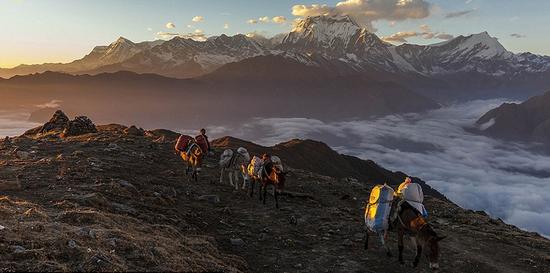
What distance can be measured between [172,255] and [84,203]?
20.0ft

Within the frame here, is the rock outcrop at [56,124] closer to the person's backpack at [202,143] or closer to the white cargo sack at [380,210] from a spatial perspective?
the person's backpack at [202,143]

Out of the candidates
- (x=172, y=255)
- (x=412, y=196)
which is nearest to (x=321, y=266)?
(x=412, y=196)

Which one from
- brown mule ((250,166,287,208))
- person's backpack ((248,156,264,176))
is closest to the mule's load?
person's backpack ((248,156,264,176))

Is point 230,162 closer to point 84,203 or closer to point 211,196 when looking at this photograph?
point 211,196

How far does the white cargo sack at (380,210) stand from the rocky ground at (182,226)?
42.6 inches

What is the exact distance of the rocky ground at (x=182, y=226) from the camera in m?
9.38

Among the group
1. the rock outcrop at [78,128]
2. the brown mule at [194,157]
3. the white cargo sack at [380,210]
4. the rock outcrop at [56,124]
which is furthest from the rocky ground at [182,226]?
the rock outcrop at [56,124]

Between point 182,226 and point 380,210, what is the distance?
6507 mm

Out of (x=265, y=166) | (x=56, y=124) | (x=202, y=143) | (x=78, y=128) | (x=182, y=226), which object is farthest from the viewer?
(x=56, y=124)

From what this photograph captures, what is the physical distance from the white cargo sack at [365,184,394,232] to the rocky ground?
42.6 inches

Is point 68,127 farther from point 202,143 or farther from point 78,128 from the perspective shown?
point 202,143

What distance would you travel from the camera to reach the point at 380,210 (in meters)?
14.0

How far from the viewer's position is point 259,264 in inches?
510

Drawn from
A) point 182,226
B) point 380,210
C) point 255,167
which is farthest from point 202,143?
point 380,210
